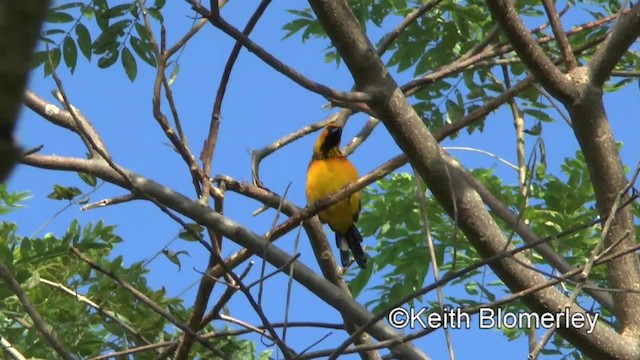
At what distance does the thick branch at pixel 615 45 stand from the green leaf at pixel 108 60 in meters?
1.80

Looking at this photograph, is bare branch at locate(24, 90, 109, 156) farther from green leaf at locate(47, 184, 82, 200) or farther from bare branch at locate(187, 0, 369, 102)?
bare branch at locate(187, 0, 369, 102)

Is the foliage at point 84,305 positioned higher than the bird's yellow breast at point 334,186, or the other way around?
the bird's yellow breast at point 334,186

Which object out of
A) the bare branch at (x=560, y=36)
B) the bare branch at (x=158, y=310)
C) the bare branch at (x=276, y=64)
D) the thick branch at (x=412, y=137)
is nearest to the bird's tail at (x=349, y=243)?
the bare branch at (x=560, y=36)

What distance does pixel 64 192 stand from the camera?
2559mm

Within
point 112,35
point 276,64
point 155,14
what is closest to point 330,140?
point 155,14

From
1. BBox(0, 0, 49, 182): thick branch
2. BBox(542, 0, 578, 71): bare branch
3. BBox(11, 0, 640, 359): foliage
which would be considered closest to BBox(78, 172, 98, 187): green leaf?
BBox(11, 0, 640, 359): foliage

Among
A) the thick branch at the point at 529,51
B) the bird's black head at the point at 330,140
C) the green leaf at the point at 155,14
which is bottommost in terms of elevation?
the thick branch at the point at 529,51

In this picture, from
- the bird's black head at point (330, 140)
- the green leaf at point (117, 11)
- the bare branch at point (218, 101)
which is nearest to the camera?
the bare branch at point (218, 101)

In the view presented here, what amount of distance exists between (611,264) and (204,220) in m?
1.22

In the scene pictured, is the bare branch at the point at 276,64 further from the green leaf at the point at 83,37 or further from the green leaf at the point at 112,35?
the green leaf at the point at 83,37

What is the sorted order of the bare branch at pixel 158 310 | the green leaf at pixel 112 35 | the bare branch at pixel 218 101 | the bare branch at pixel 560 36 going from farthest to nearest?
the green leaf at pixel 112 35 → the bare branch at pixel 560 36 → the bare branch at pixel 218 101 → the bare branch at pixel 158 310

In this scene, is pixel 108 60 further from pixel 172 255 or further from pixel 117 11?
pixel 172 255

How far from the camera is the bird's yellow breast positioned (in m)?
4.61

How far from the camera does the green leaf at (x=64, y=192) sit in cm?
256
